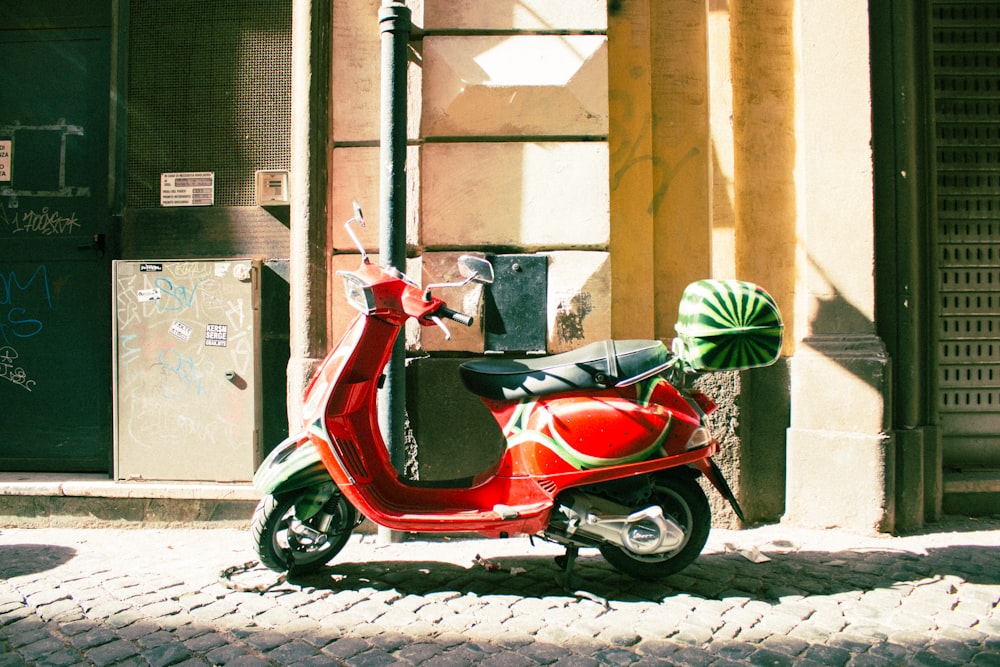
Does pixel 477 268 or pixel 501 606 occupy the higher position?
pixel 477 268

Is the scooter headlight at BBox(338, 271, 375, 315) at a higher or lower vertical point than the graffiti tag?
higher

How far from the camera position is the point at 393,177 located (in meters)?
4.16

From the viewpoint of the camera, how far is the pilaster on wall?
4.36 metres

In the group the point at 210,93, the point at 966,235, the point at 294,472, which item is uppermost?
the point at 210,93

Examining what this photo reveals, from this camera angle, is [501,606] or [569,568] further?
[569,568]

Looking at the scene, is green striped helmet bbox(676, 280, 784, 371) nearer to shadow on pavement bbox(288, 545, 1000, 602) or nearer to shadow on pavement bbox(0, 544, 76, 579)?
shadow on pavement bbox(288, 545, 1000, 602)

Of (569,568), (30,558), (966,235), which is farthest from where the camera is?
(966,235)

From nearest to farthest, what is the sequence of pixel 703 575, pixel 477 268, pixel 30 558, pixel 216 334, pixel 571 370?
pixel 477 268 < pixel 571 370 < pixel 703 575 < pixel 30 558 < pixel 216 334

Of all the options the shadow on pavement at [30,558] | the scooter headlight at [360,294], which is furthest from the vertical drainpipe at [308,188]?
the shadow on pavement at [30,558]

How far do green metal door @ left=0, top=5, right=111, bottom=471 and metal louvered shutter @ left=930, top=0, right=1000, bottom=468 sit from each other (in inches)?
213

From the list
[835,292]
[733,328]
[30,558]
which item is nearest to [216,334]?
[30,558]

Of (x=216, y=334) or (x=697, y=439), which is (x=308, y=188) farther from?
(x=697, y=439)

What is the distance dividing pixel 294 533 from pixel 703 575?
6.42ft

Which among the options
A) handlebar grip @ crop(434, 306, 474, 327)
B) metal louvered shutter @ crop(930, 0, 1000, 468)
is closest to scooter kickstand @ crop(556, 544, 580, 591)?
handlebar grip @ crop(434, 306, 474, 327)
